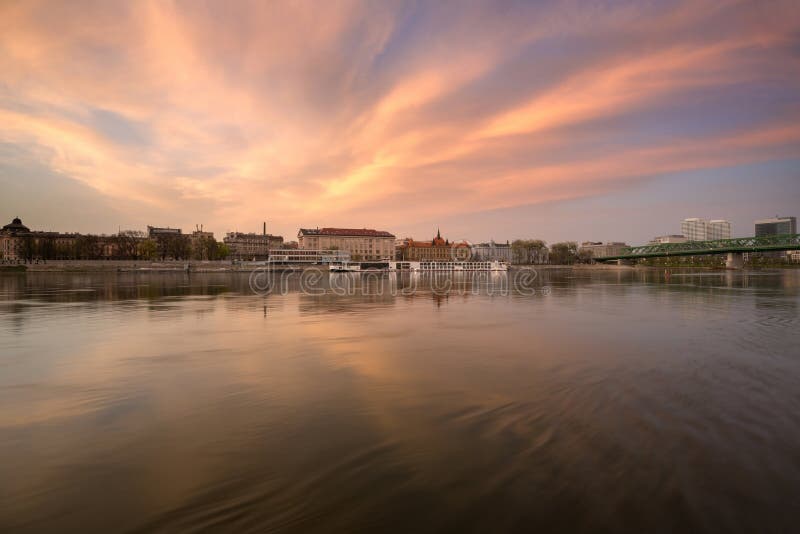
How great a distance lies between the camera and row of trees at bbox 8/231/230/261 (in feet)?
473

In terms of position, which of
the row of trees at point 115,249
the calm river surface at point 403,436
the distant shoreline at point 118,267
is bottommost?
the calm river surface at point 403,436

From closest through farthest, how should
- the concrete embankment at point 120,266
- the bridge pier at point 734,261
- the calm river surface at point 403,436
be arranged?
the calm river surface at point 403,436, the concrete embankment at point 120,266, the bridge pier at point 734,261

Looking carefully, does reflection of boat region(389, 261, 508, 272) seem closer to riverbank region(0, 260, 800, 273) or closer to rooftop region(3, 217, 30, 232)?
riverbank region(0, 260, 800, 273)

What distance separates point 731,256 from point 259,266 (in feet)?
536

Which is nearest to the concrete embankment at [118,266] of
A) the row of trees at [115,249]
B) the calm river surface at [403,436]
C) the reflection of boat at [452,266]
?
the row of trees at [115,249]

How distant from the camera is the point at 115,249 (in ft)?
545

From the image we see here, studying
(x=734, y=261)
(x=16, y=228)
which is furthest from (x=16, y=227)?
(x=734, y=261)

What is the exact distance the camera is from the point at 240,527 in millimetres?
4562

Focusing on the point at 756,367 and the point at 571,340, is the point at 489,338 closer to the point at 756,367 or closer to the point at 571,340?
the point at 571,340

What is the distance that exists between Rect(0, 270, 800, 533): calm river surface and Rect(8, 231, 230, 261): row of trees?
527 ft

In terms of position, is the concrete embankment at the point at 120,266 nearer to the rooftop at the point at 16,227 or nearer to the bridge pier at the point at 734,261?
the rooftop at the point at 16,227

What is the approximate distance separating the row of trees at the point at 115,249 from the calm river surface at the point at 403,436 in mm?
160779

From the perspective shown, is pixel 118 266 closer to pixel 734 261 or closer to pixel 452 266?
pixel 452 266

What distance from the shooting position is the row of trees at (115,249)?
14412 centimetres
